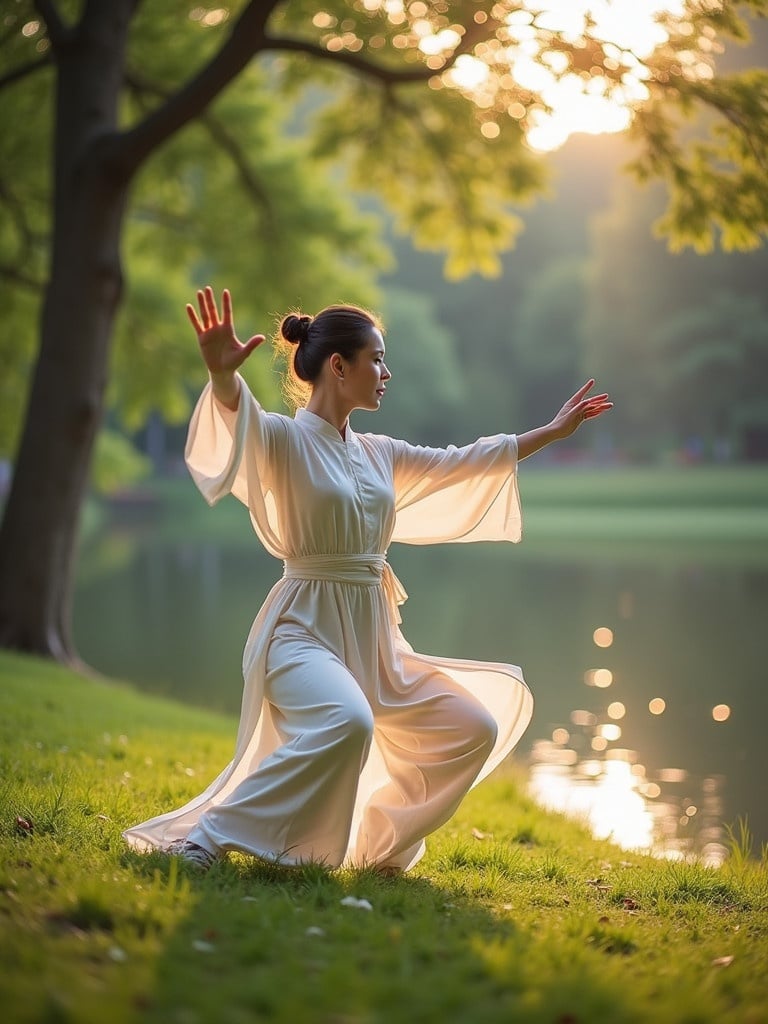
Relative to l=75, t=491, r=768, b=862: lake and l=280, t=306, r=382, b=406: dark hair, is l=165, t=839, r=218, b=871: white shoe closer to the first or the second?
l=280, t=306, r=382, b=406: dark hair

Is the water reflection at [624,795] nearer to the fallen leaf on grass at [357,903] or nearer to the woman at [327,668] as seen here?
the woman at [327,668]

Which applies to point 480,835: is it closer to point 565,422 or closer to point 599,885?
point 599,885

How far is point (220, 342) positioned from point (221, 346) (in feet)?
0.05

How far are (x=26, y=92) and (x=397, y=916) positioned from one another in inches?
426

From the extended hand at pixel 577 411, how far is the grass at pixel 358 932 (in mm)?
1720

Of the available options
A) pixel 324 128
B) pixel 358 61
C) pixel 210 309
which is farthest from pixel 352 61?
pixel 210 309

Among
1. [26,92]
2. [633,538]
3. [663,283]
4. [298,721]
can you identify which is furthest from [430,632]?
[663,283]

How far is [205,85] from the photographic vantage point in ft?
31.0

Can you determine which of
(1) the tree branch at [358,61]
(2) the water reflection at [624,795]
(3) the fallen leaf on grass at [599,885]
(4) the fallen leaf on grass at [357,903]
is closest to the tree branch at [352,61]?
(1) the tree branch at [358,61]

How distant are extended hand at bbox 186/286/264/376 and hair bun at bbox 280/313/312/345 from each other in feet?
1.63

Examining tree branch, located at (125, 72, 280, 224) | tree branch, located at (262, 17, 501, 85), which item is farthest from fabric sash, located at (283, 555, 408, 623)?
tree branch, located at (125, 72, 280, 224)

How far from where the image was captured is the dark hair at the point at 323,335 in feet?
15.0

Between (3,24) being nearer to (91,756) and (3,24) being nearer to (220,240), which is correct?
(220,240)

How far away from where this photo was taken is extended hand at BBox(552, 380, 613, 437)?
15.9ft
